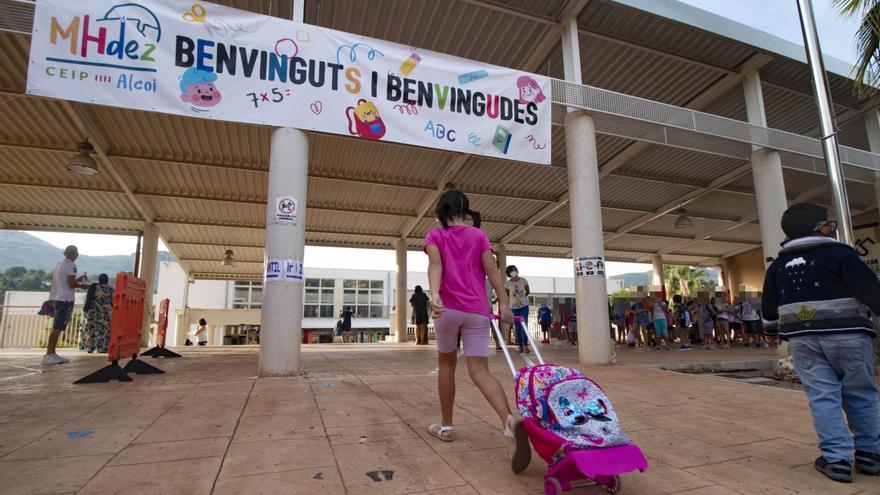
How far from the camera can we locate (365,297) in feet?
140

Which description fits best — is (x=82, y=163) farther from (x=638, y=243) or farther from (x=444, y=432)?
(x=638, y=243)

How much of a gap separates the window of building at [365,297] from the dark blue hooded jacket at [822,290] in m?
40.8

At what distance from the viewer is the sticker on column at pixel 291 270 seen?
5.83 meters

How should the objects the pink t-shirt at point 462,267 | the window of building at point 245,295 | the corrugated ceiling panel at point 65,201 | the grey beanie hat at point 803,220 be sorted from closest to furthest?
the grey beanie hat at point 803,220
the pink t-shirt at point 462,267
the corrugated ceiling panel at point 65,201
the window of building at point 245,295

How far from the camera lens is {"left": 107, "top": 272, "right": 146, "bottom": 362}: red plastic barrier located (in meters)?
5.36

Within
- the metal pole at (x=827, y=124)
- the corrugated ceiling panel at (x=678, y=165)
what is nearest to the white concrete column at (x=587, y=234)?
the metal pole at (x=827, y=124)

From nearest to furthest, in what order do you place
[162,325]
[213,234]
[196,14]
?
[196,14], [162,325], [213,234]

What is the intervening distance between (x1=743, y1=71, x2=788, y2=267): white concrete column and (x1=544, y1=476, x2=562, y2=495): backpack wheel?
9748 millimetres

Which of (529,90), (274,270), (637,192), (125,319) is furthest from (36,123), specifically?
(637,192)

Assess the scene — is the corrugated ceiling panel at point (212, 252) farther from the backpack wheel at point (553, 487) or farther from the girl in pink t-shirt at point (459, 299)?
the backpack wheel at point (553, 487)

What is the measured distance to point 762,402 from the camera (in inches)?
167

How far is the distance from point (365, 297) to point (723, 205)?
1284 inches

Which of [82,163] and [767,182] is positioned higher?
[82,163]

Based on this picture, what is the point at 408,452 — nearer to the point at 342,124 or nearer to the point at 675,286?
the point at 342,124
